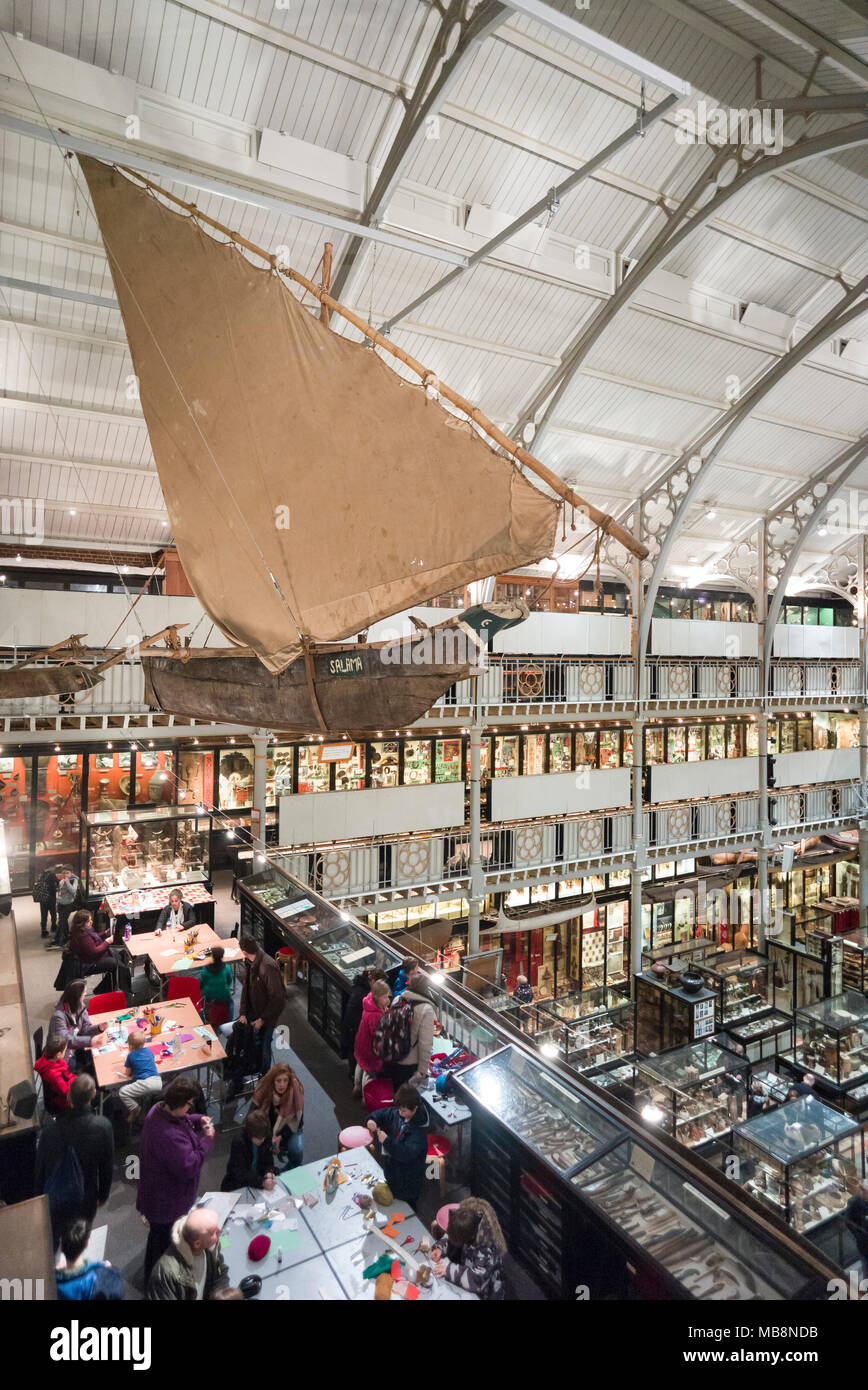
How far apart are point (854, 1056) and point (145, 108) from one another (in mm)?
16108

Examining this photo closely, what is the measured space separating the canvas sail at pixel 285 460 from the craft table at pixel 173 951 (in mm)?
5304

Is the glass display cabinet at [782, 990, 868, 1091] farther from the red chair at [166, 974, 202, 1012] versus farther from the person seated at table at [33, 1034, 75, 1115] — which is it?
the person seated at table at [33, 1034, 75, 1115]

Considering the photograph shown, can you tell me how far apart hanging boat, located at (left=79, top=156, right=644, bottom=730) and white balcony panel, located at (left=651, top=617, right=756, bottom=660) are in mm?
13072

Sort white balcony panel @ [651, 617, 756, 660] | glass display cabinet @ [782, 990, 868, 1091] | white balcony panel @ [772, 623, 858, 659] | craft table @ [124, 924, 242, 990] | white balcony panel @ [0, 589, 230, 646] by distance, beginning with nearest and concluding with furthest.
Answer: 1. craft table @ [124, 924, 242, 990]
2. white balcony panel @ [0, 589, 230, 646]
3. glass display cabinet @ [782, 990, 868, 1091]
4. white balcony panel @ [651, 617, 756, 660]
5. white balcony panel @ [772, 623, 858, 659]

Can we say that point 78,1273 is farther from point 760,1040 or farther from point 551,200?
point 760,1040

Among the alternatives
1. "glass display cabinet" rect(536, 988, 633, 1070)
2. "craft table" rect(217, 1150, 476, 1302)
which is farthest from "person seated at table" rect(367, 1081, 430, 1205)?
"glass display cabinet" rect(536, 988, 633, 1070)

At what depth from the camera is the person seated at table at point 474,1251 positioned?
360 centimetres

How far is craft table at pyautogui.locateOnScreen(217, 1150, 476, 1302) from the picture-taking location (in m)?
A: 3.65

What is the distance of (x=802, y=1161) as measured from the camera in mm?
7941

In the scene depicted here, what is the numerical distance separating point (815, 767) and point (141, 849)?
17.2 meters

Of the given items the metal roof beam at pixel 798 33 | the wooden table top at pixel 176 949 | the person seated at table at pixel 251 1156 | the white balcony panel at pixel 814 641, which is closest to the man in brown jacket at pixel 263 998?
the person seated at table at pixel 251 1156

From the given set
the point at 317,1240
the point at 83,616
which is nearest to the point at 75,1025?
the point at 317,1240
